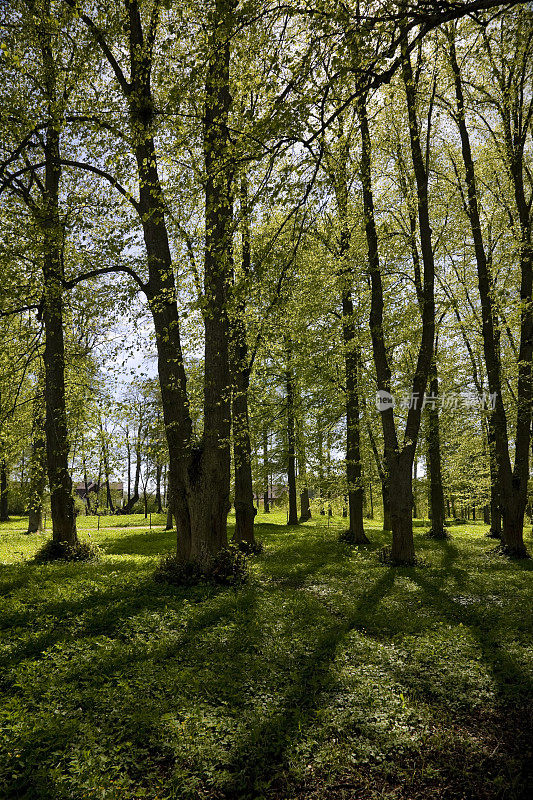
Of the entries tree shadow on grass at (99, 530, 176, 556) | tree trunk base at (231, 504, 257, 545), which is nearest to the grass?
tree trunk base at (231, 504, 257, 545)

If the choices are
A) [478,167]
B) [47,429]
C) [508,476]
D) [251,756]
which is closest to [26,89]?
[47,429]

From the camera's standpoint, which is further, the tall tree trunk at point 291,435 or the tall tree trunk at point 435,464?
the tall tree trunk at point 435,464

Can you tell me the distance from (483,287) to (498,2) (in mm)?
12229

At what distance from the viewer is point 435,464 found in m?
20.2

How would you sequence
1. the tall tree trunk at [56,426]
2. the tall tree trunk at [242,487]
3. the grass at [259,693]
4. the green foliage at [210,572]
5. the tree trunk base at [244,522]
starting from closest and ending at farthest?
1. the grass at [259,693]
2. the green foliage at [210,572]
3. the tall tree trunk at [56,426]
4. the tall tree trunk at [242,487]
5. the tree trunk base at [244,522]

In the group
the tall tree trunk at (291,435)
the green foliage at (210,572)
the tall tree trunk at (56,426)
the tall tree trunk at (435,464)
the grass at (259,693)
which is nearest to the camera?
the grass at (259,693)

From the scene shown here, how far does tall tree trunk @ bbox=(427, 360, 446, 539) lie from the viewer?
773 inches

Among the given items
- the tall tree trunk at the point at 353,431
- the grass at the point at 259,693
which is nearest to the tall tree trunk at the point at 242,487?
the tall tree trunk at the point at 353,431

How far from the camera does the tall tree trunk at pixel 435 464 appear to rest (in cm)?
1964

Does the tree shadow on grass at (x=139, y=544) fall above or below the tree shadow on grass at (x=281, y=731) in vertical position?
below

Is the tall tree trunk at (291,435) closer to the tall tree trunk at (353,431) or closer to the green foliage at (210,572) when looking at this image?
the tall tree trunk at (353,431)

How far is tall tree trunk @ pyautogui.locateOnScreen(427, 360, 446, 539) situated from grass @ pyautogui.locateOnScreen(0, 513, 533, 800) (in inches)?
430

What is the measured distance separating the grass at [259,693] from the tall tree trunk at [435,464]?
430 inches

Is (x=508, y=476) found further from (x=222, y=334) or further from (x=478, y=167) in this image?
(x=478, y=167)
